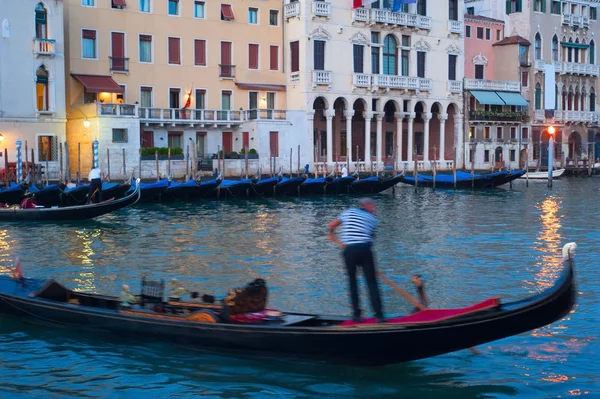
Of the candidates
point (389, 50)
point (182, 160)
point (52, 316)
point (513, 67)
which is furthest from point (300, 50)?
point (52, 316)

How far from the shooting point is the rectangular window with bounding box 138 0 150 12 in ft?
82.6

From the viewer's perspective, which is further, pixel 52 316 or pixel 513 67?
pixel 513 67

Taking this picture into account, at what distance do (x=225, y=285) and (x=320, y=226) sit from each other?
594 centimetres

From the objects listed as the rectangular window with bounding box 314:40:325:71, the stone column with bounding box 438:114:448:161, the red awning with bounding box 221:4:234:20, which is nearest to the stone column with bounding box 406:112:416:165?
the stone column with bounding box 438:114:448:161

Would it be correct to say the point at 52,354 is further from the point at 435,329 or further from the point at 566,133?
the point at 566,133

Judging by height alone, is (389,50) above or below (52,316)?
above

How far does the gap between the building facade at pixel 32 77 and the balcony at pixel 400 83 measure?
435 inches

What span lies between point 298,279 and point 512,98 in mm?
26178

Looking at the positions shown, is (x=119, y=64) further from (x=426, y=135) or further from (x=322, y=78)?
(x=426, y=135)

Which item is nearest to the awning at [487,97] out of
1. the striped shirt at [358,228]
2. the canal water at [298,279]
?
the canal water at [298,279]

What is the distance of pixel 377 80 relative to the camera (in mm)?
29469

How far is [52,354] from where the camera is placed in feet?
20.7

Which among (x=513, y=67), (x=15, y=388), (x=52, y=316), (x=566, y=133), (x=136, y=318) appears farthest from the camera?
(x=566, y=133)

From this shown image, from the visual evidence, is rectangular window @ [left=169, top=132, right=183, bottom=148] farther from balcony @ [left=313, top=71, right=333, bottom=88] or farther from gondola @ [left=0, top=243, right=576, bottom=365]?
gondola @ [left=0, top=243, right=576, bottom=365]
